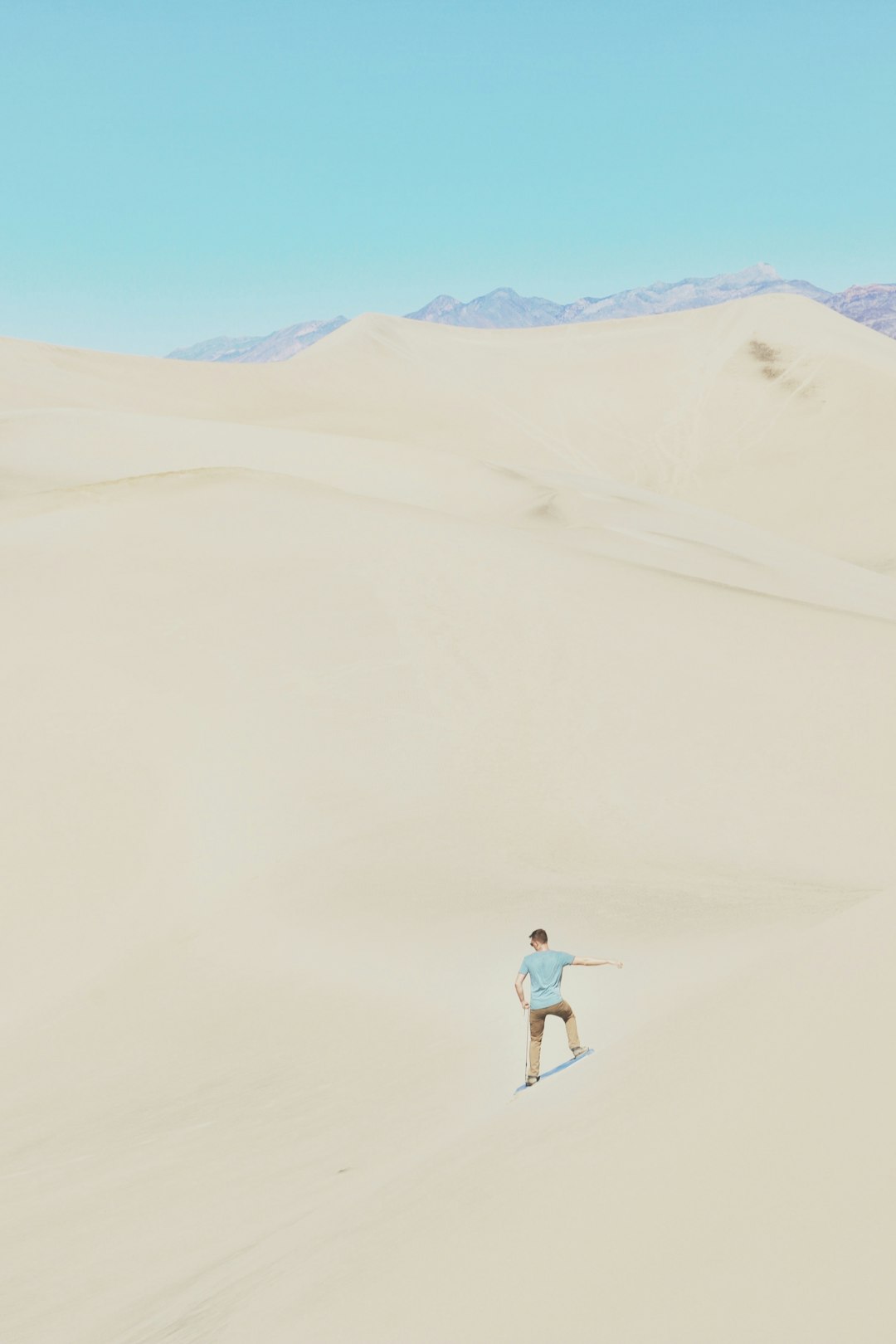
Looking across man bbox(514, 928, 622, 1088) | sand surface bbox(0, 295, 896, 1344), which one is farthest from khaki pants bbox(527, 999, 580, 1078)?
sand surface bbox(0, 295, 896, 1344)

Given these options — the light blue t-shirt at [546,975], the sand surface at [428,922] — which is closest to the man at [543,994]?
the light blue t-shirt at [546,975]

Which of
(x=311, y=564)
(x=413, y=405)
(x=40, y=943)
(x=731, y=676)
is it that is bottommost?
(x=40, y=943)

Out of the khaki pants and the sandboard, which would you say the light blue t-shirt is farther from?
the sandboard

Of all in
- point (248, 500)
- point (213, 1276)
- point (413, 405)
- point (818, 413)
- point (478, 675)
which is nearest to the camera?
point (213, 1276)

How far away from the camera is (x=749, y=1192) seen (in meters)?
3.03

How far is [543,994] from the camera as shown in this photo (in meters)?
5.73

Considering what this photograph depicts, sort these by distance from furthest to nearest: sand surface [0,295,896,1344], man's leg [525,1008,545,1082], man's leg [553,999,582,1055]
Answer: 1. man's leg [553,999,582,1055]
2. man's leg [525,1008,545,1082]
3. sand surface [0,295,896,1344]

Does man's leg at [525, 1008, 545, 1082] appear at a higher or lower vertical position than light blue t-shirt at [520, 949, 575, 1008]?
lower

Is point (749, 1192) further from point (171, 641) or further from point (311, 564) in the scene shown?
point (311, 564)

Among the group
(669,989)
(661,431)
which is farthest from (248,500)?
(661,431)

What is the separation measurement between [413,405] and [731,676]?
36.7 m

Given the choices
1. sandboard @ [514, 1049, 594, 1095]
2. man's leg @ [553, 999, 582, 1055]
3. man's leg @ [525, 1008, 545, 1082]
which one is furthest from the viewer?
man's leg @ [553, 999, 582, 1055]

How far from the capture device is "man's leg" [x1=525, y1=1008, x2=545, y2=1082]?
5.48 m

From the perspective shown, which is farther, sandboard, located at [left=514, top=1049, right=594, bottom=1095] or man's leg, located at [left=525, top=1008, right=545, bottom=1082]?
man's leg, located at [left=525, top=1008, right=545, bottom=1082]
